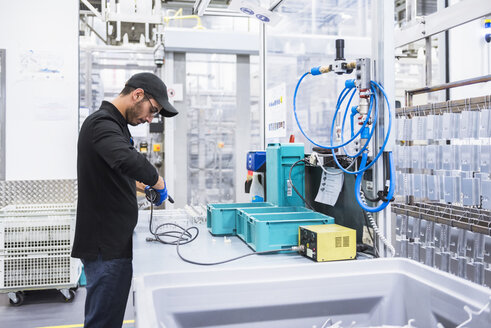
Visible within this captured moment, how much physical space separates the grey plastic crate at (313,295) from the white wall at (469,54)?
2.85 metres

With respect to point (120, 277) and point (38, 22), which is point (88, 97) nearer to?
point (38, 22)

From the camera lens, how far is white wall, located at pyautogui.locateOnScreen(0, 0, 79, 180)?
3053 millimetres

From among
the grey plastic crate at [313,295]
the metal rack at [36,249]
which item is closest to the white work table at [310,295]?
the grey plastic crate at [313,295]

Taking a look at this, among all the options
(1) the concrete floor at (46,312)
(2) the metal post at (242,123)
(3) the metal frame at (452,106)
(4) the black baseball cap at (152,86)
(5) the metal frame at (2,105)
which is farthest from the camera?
(2) the metal post at (242,123)

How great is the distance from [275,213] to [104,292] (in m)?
0.81

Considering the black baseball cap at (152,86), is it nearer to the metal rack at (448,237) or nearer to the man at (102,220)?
the man at (102,220)

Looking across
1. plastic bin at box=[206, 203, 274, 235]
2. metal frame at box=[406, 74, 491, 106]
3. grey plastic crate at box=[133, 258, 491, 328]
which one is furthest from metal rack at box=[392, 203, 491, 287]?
plastic bin at box=[206, 203, 274, 235]

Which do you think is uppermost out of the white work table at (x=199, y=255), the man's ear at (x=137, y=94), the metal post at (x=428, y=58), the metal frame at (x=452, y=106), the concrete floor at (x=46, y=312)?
the metal post at (x=428, y=58)

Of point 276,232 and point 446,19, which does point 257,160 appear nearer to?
point 276,232

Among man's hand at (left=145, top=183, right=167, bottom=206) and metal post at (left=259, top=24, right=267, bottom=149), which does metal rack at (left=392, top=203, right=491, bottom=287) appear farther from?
man's hand at (left=145, top=183, right=167, bottom=206)

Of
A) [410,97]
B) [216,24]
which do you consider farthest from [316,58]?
[216,24]

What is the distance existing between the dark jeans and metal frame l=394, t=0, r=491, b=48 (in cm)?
221

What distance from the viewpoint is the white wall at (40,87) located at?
3.05 metres

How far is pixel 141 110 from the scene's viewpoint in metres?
1.88
